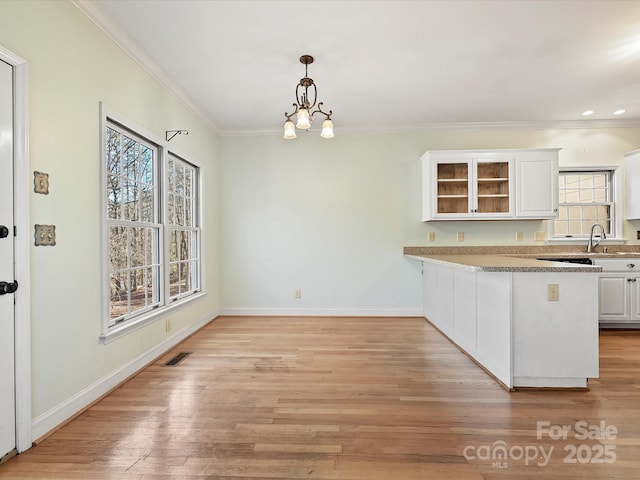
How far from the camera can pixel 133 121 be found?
2.79m

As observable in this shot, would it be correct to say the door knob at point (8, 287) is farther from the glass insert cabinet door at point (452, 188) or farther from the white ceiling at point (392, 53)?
the glass insert cabinet door at point (452, 188)

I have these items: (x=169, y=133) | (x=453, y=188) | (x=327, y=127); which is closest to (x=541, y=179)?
(x=453, y=188)

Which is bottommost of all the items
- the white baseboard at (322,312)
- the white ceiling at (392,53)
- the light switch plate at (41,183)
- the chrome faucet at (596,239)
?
the white baseboard at (322,312)

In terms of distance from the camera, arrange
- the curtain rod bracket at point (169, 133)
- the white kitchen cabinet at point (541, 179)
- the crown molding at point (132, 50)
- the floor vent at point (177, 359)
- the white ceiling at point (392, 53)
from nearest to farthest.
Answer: the crown molding at point (132, 50), the white ceiling at point (392, 53), the floor vent at point (177, 359), the curtain rod bracket at point (169, 133), the white kitchen cabinet at point (541, 179)

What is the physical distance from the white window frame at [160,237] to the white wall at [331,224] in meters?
0.65

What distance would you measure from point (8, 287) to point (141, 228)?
1421 mm

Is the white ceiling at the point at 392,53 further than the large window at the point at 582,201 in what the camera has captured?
No

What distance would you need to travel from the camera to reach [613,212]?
4.54 metres

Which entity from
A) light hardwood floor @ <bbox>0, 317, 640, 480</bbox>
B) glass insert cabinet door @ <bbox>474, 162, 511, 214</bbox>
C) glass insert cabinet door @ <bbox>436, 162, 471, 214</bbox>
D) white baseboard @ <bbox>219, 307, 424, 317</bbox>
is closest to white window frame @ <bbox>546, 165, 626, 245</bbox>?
glass insert cabinet door @ <bbox>474, 162, 511, 214</bbox>

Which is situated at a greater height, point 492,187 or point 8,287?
point 492,187

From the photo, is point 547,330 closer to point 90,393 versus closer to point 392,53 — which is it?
point 392,53

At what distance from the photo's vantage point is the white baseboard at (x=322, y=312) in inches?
186

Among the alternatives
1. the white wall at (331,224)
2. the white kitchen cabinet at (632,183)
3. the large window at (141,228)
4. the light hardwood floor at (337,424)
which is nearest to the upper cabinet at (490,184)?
the white wall at (331,224)

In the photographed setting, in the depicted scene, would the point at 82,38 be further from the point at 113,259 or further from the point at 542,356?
the point at 542,356
